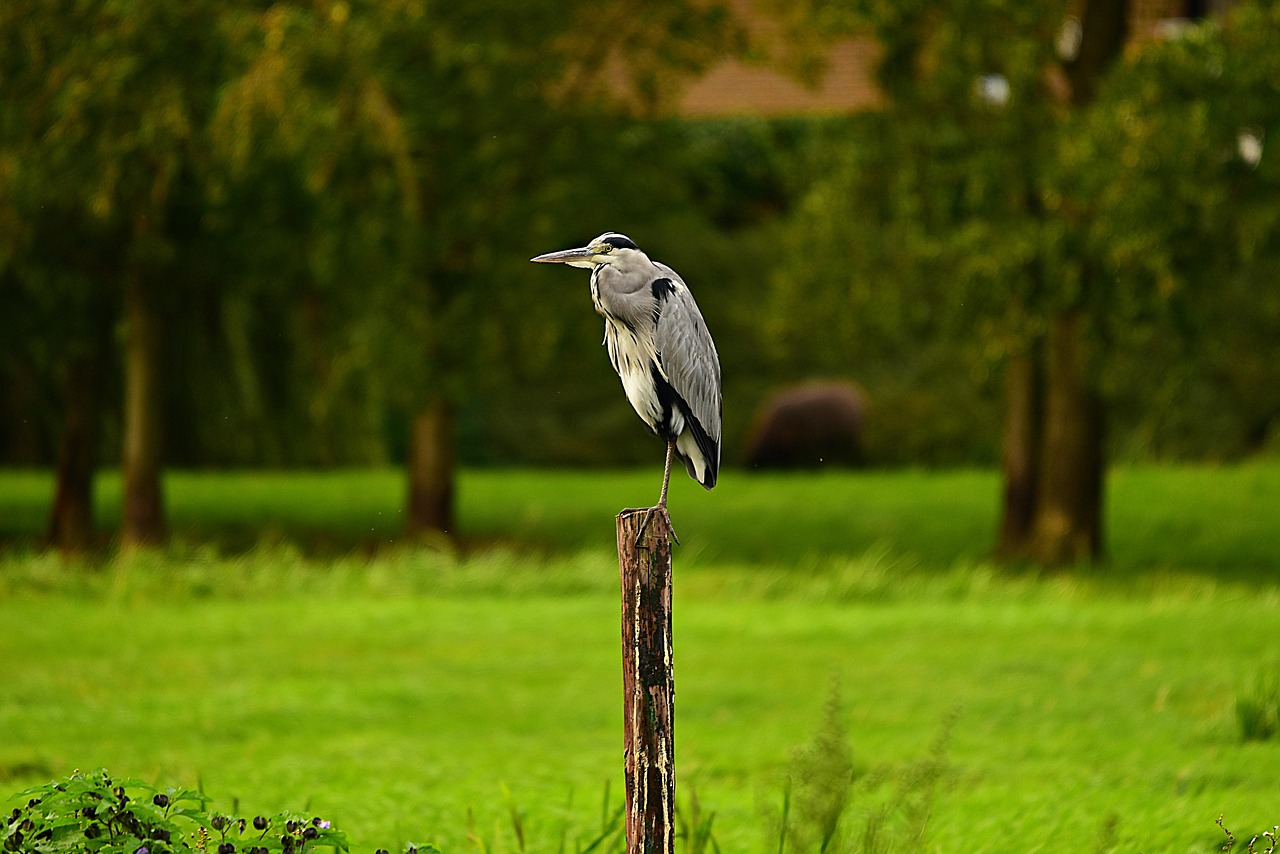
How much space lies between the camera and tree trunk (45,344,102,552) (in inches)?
535

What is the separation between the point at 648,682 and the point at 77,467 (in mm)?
10752

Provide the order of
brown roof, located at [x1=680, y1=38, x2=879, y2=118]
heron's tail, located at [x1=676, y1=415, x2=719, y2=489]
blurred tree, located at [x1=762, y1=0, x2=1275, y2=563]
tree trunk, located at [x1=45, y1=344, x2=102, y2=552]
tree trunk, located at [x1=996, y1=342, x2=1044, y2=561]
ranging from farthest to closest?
1. brown roof, located at [x1=680, y1=38, x2=879, y2=118]
2. tree trunk, located at [x1=45, y1=344, x2=102, y2=552]
3. tree trunk, located at [x1=996, y1=342, x2=1044, y2=561]
4. blurred tree, located at [x1=762, y1=0, x2=1275, y2=563]
5. heron's tail, located at [x1=676, y1=415, x2=719, y2=489]

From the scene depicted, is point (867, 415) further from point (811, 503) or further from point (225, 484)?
point (225, 484)

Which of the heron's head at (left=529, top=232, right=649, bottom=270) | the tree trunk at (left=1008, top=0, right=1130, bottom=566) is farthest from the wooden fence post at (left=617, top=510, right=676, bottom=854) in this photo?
the tree trunk at (left=1008, top=0, right=1130, bottom=566)

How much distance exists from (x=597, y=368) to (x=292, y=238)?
19.2 ft

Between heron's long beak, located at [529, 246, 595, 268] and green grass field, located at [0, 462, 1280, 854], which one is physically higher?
heron's long beak, located at [529, 246, 595, 268]

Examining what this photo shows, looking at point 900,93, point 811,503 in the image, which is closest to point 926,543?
point 811,503

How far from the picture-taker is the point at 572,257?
338cm

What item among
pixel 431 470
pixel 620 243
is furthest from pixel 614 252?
pixel 431 470

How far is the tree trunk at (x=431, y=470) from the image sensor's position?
1390cm

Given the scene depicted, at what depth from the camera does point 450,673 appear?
9148 mm

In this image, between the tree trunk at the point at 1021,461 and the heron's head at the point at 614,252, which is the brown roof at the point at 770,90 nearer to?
the tree trunk at the point at 1021,461

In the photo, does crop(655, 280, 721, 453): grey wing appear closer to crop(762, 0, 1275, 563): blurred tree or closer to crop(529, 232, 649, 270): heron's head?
crop(529, 232, 649, 270): heron's head

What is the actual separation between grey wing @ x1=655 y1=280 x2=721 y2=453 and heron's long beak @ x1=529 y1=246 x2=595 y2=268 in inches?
9.5
